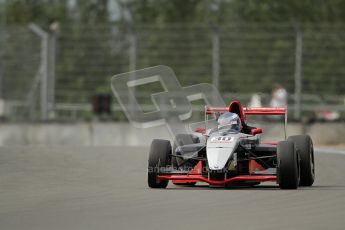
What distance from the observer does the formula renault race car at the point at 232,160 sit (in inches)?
513

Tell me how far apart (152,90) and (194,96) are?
3.58 feet

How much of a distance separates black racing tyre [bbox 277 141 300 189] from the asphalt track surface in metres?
0.16

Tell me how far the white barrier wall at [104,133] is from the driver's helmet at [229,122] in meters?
12.1

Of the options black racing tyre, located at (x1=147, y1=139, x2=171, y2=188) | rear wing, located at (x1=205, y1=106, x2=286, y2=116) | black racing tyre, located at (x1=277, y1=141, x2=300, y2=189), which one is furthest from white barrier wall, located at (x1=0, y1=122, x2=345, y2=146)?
black racing tyre, located at (x1=277, y1=141, x2=300, y2=189)

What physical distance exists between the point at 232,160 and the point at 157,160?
905mm

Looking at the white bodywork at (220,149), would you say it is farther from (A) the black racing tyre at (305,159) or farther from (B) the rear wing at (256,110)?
(B) the rear wing at (256,110)

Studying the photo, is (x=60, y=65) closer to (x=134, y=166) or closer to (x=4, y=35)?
(x=4, y=35)

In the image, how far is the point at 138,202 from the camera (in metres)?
11.5

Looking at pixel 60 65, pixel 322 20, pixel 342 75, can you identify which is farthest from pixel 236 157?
→ pixel 322 20

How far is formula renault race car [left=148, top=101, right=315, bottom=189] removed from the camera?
13.0m

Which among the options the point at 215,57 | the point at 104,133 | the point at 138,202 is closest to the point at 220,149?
the point at 138,202

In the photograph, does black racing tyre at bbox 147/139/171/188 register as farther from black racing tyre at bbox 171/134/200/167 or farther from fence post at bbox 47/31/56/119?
fence post at bbox 47/31/56/119

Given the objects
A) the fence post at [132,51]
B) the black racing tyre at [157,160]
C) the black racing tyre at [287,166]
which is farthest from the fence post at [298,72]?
the black racing tyre at [287,166]

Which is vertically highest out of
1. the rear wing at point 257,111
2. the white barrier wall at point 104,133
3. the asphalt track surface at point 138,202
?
the rear wing at point 257,111
